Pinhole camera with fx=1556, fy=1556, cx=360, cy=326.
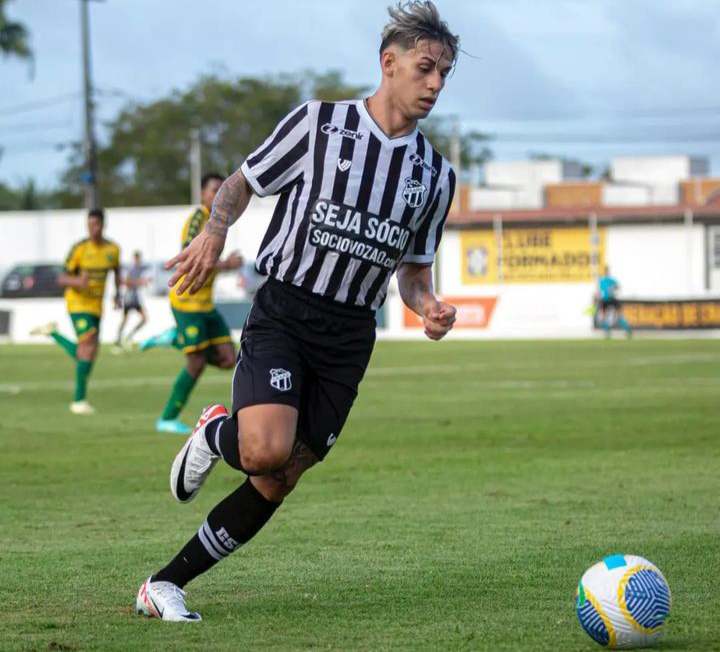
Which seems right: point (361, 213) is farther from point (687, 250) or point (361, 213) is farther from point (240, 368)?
point (687, 250)

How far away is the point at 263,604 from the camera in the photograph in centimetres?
673

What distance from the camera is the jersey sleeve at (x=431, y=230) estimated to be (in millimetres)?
6816

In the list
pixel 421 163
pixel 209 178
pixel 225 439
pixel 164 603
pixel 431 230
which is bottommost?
pixel 164 603

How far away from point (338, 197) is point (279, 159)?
30 cm

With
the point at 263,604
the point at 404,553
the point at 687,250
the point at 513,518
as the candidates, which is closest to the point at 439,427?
the point at 513,518

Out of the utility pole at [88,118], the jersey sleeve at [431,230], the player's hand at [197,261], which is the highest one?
the utility pole at [88,118]

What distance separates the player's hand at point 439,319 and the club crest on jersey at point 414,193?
0.46m

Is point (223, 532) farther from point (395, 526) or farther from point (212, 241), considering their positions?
point (395, 526)

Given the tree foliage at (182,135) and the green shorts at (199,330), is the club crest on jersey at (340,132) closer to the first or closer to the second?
the green shorts at (199,330)

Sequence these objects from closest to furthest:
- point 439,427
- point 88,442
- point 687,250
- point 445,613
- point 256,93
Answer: point 445,613
point 88,442
point 439,427
point 687,250
point 256,93

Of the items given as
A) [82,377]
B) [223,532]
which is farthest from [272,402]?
[82,377]

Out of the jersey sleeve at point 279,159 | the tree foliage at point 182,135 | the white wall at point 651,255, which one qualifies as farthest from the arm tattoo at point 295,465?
the tree foliage at point 182,135

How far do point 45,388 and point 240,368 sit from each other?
17.6 metres

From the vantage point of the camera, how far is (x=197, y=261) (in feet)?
20.2
